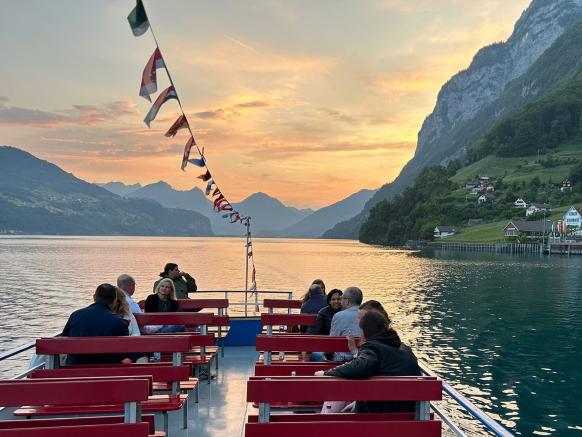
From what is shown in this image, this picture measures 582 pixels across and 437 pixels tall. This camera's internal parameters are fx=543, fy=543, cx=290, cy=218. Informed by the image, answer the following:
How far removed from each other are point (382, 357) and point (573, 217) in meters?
191

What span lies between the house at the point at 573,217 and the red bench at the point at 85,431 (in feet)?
614

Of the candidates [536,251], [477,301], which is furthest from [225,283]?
[536,251]

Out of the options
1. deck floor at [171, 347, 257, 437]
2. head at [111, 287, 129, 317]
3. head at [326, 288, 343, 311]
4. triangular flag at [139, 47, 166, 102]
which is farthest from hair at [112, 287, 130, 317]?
triangular flag at [139, 47, 166, 102]

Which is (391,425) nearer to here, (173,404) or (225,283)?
(173,404)

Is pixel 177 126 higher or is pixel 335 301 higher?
pixel 177 126

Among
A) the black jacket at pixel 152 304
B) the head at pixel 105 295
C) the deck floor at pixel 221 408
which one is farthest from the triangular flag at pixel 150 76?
the deck floor at pixel 221 408

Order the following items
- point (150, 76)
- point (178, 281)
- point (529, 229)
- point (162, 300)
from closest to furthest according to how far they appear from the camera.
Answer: point (162, 300) < point (150, 76) < point (178, 281) < point (529, 229)

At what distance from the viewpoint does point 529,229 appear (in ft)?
571

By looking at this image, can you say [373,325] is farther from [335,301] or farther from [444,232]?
[444,232]

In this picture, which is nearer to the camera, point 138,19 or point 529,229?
point 138,19

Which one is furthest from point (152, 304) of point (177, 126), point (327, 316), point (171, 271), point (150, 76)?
point (177, 126)

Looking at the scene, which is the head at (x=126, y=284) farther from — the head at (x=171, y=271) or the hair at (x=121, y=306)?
the head at (x=171, y=271)

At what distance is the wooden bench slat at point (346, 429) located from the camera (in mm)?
4883

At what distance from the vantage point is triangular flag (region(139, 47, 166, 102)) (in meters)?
12.4
